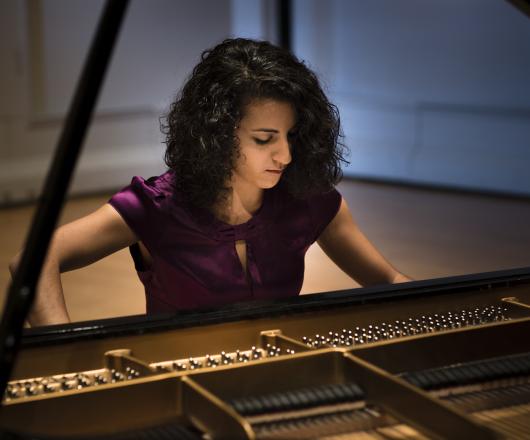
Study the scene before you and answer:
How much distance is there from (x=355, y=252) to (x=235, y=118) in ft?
1.48

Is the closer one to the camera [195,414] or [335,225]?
[195,414]

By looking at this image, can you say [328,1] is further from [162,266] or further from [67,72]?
[162,266]

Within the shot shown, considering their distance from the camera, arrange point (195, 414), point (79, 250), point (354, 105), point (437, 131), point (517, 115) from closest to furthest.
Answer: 1. point (195, 414)
2. point (79, 250)
3. point (517, 115)
4. point (437, 131)
5. point (354, 105)

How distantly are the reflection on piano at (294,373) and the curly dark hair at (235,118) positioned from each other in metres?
0.47

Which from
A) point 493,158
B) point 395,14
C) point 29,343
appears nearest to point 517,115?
point 493,158

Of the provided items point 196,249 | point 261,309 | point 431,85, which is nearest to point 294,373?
point 261,309

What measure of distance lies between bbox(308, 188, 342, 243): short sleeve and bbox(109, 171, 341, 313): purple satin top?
90mm

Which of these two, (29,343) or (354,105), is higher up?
(354,105)

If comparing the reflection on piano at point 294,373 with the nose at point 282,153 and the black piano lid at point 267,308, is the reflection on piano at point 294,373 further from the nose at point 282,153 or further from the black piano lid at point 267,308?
the nose at point 282,153

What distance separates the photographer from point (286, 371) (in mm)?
1621

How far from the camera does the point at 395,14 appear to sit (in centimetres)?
715

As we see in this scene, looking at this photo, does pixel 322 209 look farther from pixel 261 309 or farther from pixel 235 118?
pixel 261 309

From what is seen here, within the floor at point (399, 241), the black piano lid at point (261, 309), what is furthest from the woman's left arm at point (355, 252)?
the floor at point (399, 241)

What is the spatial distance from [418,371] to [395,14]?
18.6ft
